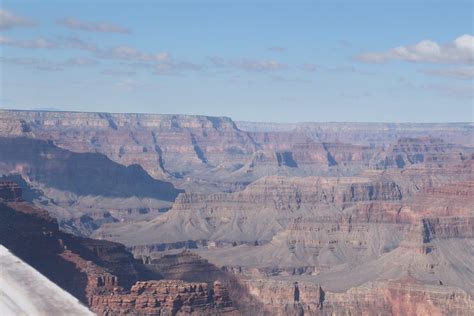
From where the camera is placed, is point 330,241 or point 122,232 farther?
point 122,232

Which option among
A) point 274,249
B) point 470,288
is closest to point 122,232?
point 274,249

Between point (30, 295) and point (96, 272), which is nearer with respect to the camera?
point (30, 295)

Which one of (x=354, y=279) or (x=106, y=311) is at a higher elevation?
(x=106, y=311)

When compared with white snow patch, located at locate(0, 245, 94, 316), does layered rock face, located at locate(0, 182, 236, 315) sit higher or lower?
lower

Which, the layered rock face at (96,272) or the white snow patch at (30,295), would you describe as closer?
the white snow patch at (30,295)

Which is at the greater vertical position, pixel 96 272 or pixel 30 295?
pixel 30 295

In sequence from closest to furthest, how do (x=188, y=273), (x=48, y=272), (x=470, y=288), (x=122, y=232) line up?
(x=48, y=272) < (x=188, y=273) < (x=470, y=288) < (x=122, y=232)

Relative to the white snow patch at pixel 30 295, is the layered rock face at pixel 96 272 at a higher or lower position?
lower

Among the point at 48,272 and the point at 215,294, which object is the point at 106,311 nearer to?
the point at 215,294
